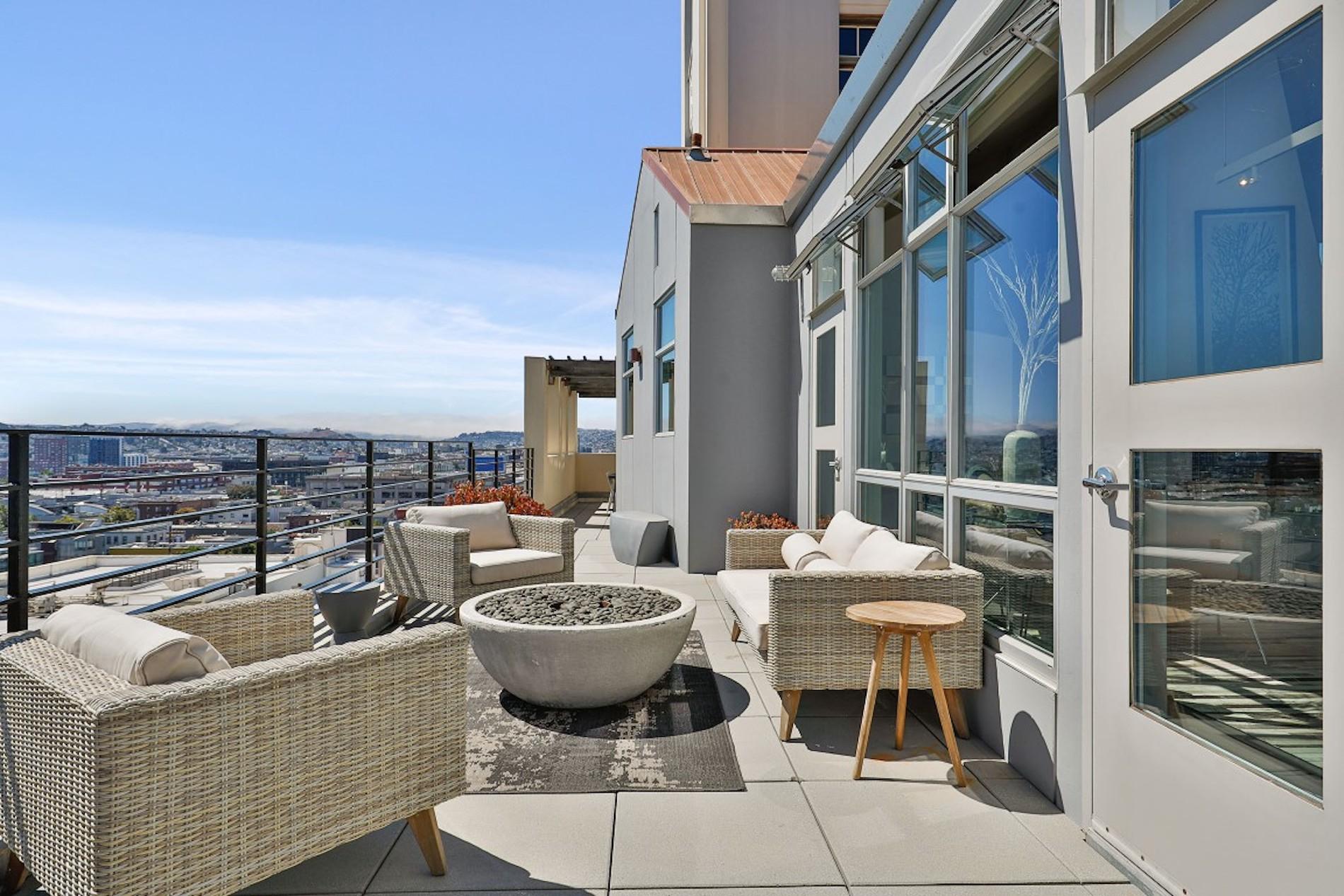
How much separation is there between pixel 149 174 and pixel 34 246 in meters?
13.8

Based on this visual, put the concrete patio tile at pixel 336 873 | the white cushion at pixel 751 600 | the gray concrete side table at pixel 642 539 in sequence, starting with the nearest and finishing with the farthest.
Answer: the concrete patio tile at pixel 336 873 → the white cushion at pixel 751 600 → the gray concrete side table at pixel 642 539

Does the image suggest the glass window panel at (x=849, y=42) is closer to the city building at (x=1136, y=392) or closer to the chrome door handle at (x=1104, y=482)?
the city building at (x=1136, y=392)

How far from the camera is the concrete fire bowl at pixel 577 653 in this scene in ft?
9.56

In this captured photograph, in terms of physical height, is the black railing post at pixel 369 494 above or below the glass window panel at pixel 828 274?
below

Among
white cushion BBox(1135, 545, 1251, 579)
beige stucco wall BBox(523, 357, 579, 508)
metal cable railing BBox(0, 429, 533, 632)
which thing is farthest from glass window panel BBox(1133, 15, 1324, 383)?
beige stucco wall BBox(523, 357, 579, 508)

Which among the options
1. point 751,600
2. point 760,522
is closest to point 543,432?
point 760,522

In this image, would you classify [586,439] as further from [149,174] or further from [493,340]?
[149,174]

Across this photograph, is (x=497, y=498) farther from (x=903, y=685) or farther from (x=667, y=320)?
(x=903, y=685)

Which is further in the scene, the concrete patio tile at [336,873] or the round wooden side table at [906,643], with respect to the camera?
the round wooden side table at [906,643]

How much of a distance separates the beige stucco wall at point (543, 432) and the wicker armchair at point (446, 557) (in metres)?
6.74

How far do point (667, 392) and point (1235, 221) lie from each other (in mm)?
6308

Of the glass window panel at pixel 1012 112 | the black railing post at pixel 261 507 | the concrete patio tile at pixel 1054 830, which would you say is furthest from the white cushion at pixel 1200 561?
the black railing post at pixel 261 507

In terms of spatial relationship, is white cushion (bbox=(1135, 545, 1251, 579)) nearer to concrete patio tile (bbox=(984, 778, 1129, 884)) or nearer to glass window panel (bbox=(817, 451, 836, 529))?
concrete patio tile (bbox=(984, 778, 1129, 884))

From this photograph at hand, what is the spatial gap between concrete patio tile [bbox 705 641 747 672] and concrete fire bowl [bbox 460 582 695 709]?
696 mm
